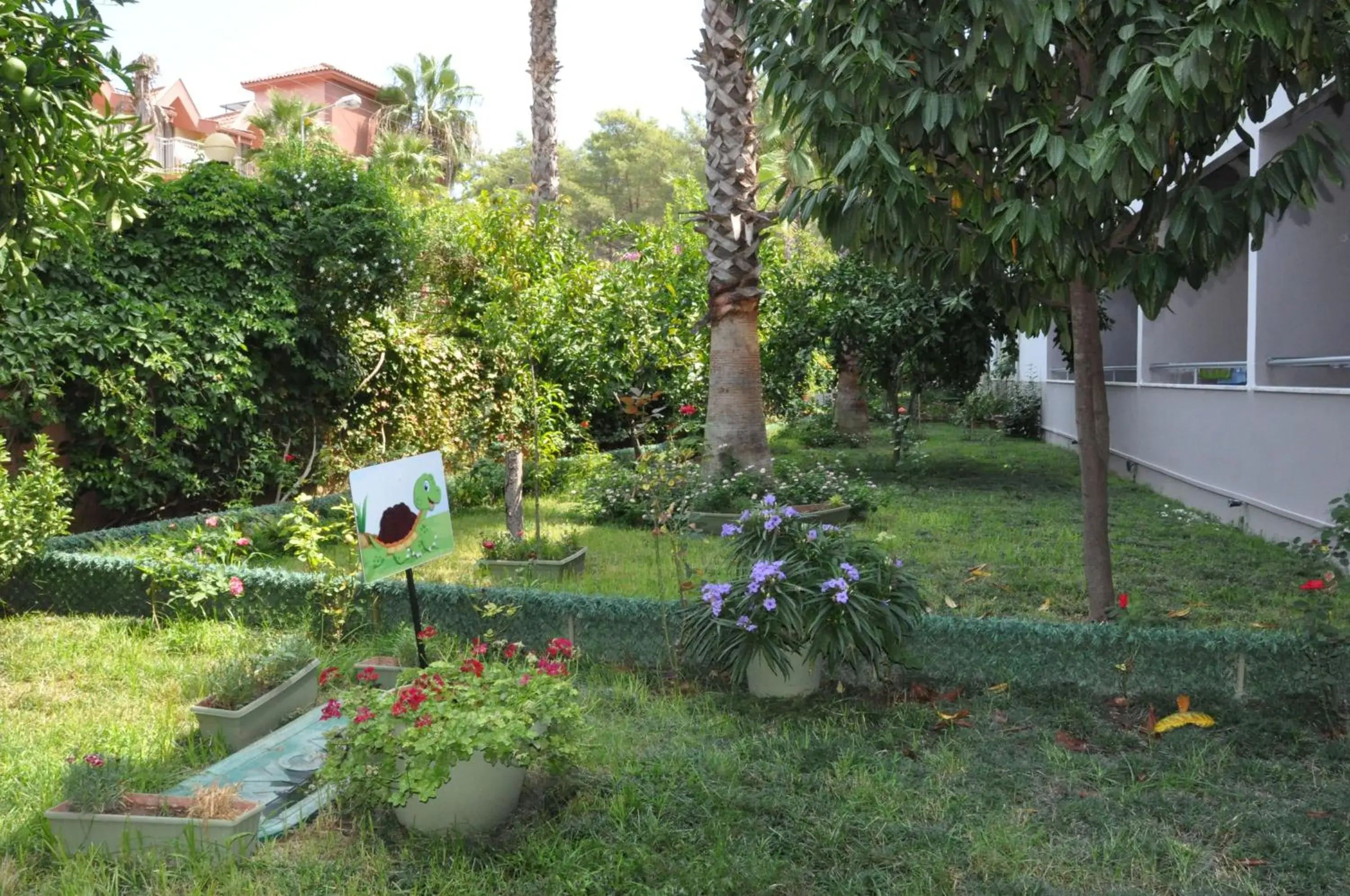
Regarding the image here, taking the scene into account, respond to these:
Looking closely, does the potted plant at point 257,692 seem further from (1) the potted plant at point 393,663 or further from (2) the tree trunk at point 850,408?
A: (2) the tree trunk at point 850,408

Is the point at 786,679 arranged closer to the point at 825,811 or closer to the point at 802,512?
the point at 825,811

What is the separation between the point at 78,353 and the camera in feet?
25.4

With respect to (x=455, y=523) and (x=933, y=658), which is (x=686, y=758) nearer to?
(x=933, y=658)

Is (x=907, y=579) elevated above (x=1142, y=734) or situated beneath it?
elevated above

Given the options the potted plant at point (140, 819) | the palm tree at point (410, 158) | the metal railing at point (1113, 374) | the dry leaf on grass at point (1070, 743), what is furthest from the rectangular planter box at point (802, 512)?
the palm tree at point (410, 158)

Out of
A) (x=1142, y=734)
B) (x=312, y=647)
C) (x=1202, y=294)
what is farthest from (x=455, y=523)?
→ (x=1202, y=294)

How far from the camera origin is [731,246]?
1038 centimetres

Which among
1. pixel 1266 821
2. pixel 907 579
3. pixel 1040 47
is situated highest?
pixel 1040 47

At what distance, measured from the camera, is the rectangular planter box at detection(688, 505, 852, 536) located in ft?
31.4

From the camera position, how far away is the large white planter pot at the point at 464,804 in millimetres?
3535

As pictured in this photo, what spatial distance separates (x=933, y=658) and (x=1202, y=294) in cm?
927

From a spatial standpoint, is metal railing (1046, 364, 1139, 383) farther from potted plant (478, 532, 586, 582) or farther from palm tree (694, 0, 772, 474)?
potted plant (478, 532, 586, 582)

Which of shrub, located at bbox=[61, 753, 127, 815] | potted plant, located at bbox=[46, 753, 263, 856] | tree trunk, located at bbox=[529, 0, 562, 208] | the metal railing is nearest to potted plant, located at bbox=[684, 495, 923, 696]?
potted plant, located at bbox=[46, 753, 263, 856]

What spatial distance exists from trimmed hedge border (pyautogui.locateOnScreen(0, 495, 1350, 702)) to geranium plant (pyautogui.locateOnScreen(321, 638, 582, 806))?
56.9 inches
